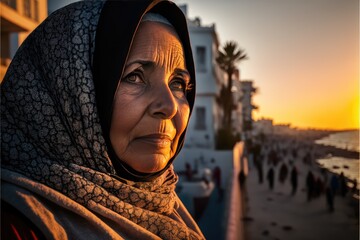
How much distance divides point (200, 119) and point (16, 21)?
13.7 meters

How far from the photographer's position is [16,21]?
773 centimetres

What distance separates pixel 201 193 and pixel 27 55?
10020mm

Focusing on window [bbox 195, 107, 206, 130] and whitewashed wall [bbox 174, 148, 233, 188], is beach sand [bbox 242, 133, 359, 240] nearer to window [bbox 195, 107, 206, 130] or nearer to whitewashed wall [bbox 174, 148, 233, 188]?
whitewashed wall [bbox 174, 148, 233, 188]

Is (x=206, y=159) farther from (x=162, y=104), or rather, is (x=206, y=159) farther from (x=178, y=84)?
(x=162, y=104)

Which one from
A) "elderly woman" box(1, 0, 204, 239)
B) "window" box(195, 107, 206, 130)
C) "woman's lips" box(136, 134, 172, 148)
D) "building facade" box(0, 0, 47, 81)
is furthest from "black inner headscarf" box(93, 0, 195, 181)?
"window" box(195, 107, 206, 130)

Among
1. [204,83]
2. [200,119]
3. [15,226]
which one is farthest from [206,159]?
[15,226]

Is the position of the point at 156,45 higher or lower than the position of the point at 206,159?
higher

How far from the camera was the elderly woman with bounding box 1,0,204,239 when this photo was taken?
979 mm

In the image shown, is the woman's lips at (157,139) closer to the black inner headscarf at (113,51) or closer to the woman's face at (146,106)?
the woman's face at (146,106)

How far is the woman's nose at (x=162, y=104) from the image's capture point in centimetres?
101

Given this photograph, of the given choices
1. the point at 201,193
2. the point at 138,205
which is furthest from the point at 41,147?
the point at 201,193

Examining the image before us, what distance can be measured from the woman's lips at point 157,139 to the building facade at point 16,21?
297 inches

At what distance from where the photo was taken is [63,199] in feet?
3.03

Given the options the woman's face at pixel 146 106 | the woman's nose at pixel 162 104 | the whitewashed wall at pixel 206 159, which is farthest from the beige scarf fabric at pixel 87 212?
the whitewashed wall at pixel 206 159
